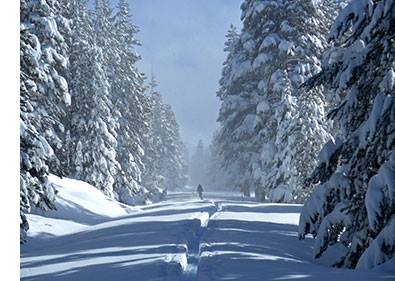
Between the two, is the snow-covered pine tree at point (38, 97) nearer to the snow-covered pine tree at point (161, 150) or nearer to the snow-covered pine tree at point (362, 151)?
the snow-covered pine tree at point (362, 151)

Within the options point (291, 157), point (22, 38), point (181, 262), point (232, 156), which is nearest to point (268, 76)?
point (291, 157)

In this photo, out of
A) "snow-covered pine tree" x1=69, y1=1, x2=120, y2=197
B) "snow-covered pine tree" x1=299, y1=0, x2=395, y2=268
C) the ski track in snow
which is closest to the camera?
"snow-covered pine tree" x1=299, y1=0, x2=395, y2=268

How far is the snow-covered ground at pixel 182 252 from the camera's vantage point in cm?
928

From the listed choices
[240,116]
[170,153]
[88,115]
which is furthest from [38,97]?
[170,153]

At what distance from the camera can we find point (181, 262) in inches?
398

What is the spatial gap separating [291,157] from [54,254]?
1777 cm

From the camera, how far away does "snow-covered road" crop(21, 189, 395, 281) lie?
9.25 metres

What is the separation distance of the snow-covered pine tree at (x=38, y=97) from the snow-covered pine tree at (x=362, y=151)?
7208 mm

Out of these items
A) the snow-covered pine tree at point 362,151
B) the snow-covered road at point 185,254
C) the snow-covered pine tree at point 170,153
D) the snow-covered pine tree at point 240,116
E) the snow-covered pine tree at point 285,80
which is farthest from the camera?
the snow-covered pine tree at point 170,153

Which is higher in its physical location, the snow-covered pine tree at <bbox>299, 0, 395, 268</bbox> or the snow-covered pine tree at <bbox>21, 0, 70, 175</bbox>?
the snow-covered pine tree at <bbox>21, 0, 70, 175</bbox>

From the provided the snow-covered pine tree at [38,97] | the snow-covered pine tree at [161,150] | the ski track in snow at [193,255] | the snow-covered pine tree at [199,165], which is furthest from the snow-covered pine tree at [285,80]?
the snow-covered pine tree at [199,165]

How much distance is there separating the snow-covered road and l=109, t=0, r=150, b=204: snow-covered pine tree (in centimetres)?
2101

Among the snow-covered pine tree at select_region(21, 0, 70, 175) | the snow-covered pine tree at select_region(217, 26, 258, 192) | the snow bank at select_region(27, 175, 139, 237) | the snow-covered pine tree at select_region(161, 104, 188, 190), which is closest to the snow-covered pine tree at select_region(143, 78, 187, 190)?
the snow-covered pine tree at select_region(161, 104, 188, 190)

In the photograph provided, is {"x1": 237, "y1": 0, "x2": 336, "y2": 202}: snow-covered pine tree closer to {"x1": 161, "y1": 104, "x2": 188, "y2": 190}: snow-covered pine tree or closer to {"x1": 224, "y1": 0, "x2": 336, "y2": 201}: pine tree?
{"x1": 224, "y1": 0, "x2": 336, "y2": 201}: pine tree
